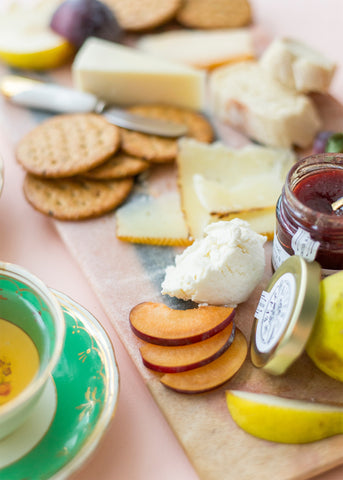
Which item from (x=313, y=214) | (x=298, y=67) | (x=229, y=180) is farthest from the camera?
(x=298, y=67)

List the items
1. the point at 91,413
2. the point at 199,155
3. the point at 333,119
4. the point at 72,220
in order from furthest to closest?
the point at 333,119
the point at 199,155
the point at 72,220
the point at 91,413

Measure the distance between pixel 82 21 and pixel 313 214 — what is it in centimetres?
170

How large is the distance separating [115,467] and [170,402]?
0.20m

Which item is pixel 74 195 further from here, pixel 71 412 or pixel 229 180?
pixel 71 412

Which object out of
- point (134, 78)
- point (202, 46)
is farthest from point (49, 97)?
point (202, 46)

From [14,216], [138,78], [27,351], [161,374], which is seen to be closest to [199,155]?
[138,78]

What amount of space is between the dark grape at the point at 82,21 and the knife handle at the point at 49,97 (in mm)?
318

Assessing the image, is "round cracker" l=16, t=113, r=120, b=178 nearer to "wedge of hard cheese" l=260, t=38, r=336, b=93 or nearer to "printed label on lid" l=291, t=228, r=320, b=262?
"wedge of hard cheese" l=260, t=38, r=336, b=93

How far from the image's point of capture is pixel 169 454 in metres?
1.42

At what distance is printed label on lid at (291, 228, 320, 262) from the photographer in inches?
57.3

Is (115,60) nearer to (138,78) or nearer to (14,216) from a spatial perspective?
(138,78)

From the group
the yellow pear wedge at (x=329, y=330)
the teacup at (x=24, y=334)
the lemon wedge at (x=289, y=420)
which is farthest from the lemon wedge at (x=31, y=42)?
the lemon wedge at (x=289, y=420)

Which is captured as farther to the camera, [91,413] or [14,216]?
[14,216]

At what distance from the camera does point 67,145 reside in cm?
214
